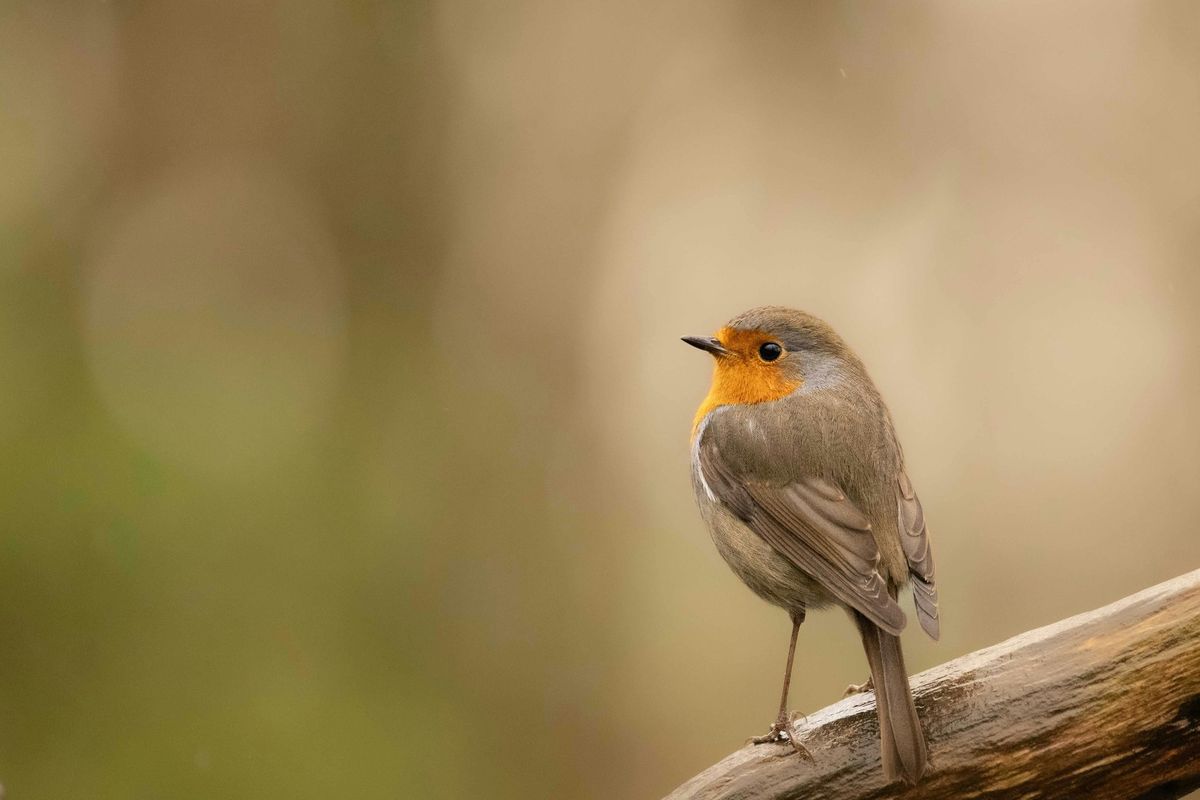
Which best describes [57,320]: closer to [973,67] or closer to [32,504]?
[32,504]

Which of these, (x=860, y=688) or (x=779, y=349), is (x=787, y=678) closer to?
(x=860, y=688)

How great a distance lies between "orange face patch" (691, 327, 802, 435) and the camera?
4316 mm

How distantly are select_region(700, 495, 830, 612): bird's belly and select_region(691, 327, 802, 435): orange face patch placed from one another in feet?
1.40

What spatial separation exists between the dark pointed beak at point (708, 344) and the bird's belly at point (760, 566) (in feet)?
1.87

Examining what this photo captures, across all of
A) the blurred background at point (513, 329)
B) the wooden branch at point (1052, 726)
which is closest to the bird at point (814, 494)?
the wooden branch at point (1052, 726)

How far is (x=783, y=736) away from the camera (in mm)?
3521

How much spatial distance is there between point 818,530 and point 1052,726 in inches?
35.2

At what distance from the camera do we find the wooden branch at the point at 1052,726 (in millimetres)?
3207

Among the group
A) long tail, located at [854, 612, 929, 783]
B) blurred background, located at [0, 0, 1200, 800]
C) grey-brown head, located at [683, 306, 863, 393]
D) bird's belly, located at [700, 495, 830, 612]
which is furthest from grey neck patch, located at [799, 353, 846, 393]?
blurred background, located at [0, 0, 1200, 800]

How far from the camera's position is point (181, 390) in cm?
827

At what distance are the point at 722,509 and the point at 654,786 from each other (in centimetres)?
515

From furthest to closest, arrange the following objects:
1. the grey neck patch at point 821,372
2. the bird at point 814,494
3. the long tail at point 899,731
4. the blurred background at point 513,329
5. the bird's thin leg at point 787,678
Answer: the blurred background at point 513,329 < the grey neck patch at point 821,372 < the bird's thin leg at point 787,678 < the bird at point 814,494 < the long tail at point 899,731

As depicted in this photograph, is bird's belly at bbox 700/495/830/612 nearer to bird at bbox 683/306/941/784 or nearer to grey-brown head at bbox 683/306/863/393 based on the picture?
bird at bbox 683/306/941/784

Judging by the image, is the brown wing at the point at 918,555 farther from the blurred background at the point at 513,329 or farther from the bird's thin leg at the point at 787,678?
the blurred background at the point at 513,329
